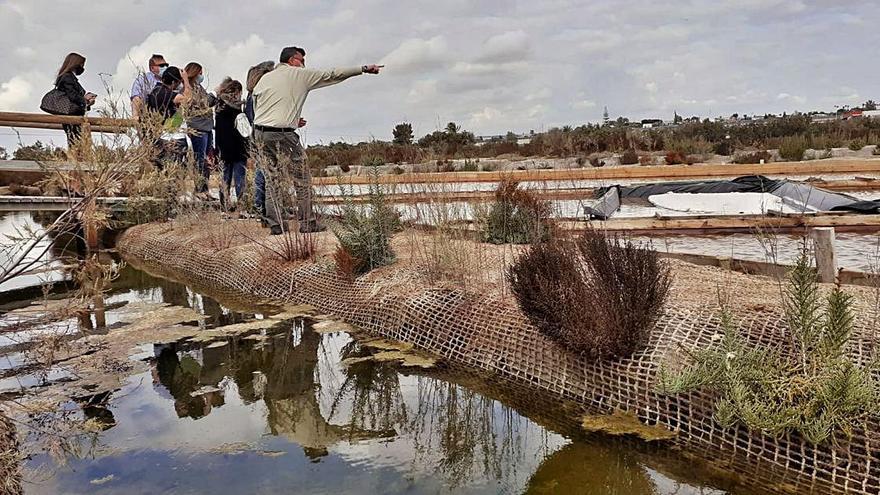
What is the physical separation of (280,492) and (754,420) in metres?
2.06

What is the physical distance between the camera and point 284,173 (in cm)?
764

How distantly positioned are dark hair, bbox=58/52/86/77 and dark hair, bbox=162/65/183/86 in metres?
0.97

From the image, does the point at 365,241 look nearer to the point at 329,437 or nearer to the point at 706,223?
the point at 329,437

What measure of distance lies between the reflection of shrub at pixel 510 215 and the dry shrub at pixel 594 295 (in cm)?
267

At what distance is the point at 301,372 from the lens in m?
5.06

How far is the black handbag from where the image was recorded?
29.4 ft

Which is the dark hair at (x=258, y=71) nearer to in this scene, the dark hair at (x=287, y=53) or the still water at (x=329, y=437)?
the dark hair at (x=287, y=53)

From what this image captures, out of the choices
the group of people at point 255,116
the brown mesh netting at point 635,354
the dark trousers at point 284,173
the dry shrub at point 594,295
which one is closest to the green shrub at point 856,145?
the group of people at point 255,116

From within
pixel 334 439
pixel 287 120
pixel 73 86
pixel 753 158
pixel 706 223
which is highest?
pixel 73 86

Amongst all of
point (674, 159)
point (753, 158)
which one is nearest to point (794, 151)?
point (753, 158)

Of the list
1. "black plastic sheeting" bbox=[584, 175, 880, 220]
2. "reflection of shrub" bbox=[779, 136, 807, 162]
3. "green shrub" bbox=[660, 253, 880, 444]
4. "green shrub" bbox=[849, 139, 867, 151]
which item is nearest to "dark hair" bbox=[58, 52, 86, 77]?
"black plastic sheeting" bbox=[584, 175, 880, 220]

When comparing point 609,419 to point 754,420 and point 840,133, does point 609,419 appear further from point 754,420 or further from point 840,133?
point 840,133

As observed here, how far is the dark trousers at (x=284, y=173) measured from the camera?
25.4ft

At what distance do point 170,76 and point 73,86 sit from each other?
3.83 ft
